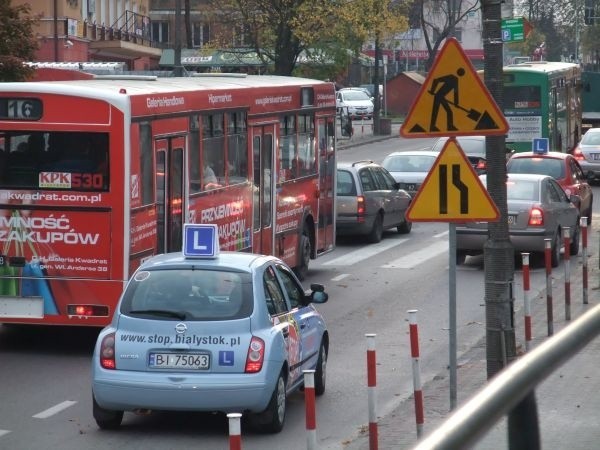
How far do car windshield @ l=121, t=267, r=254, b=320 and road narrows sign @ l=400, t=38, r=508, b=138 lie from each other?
1.85 meters

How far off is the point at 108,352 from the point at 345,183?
14986 millimetres

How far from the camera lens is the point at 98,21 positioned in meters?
65.9

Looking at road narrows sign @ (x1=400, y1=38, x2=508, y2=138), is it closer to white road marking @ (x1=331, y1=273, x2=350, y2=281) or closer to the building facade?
white road marking @ (x1=331, y1=273, x2=350, y2=281)

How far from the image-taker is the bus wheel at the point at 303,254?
782 inches

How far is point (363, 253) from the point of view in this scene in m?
24.0

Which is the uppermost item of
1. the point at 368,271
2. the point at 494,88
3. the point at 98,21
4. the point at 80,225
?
the point at 98,21

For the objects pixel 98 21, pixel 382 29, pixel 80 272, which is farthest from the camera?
pixel 98 21

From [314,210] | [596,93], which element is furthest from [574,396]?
[596,93]

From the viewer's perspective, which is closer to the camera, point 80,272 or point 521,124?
point 80,272

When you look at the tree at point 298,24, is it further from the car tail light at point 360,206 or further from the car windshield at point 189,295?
the car windshield at point 189,295

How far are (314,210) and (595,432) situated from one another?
18255 mm

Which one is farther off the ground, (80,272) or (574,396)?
(574,396)

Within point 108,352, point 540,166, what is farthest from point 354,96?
point 108,352

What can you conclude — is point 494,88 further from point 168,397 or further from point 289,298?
point 168,397
